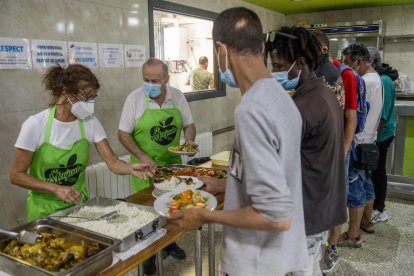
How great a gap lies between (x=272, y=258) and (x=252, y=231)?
3.9 inches

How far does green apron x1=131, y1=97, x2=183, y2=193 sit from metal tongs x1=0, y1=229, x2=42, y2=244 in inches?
44.8

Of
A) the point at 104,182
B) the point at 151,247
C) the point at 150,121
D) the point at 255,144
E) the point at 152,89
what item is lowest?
Answer: the point at 104,182

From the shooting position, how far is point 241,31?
102 centimetres

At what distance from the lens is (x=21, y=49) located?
2.36 m

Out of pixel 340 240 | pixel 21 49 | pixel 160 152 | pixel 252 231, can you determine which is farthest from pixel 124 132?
pixel 340 240

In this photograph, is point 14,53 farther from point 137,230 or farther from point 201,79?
point 201,79

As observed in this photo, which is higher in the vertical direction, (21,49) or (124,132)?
(21,49)

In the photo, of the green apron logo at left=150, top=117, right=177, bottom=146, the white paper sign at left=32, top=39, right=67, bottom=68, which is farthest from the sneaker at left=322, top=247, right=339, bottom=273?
the white paper sign at left=32, top=39, right=67, bottom=68

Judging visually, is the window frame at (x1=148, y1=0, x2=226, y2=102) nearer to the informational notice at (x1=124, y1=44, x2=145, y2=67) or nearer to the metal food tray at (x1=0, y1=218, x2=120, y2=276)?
the informational notice at (x1=124, y1=44, x2=145, y2=67)

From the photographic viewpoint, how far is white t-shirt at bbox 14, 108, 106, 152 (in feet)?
5.77

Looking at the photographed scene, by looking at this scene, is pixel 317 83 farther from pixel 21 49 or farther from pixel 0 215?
pixel 0 215

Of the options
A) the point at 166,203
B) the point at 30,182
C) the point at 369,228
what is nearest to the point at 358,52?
the point at 369,228

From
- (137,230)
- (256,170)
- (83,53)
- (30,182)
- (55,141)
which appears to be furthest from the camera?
(83,53)

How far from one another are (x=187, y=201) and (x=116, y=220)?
1.05 feet
